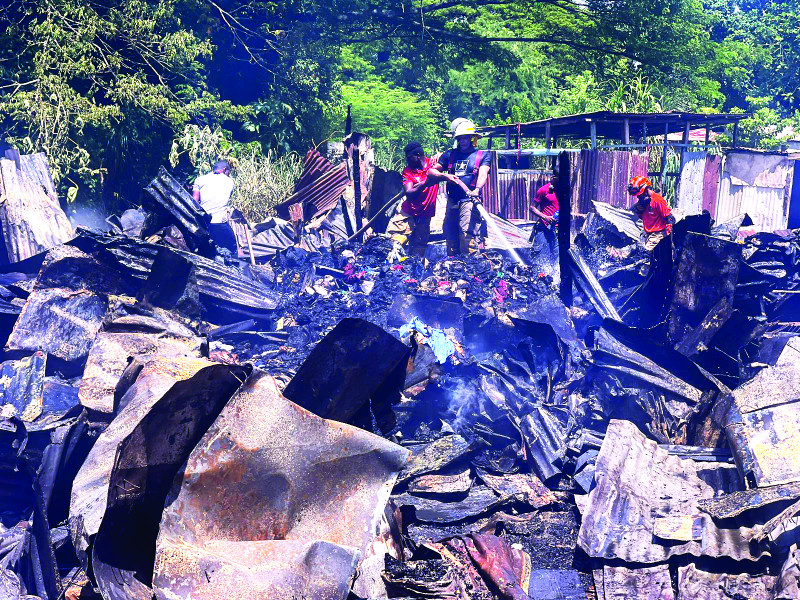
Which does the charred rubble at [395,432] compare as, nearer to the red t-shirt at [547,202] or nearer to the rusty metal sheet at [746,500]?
the rusty metal sheet at [746,500]

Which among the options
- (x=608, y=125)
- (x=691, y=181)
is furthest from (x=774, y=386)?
(x=608, y=125)

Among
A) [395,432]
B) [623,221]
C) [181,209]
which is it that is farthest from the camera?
[623,221]

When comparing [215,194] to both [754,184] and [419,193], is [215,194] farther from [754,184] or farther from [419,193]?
[754,184]

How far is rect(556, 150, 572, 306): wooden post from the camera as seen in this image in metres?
6.75

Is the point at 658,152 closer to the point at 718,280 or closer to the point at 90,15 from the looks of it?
the point at 718,280

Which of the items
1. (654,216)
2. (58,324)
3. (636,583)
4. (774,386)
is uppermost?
(774,386)

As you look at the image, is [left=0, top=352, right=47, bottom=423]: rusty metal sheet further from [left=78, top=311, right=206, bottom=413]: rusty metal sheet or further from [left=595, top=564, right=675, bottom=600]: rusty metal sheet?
[left=595, top=564, right=675, bottom=600]: rusty metal sheet

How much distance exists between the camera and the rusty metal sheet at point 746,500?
384cm

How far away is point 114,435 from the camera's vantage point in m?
3.69

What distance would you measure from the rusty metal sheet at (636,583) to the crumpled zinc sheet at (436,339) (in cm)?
261

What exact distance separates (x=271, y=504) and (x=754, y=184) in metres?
17.7

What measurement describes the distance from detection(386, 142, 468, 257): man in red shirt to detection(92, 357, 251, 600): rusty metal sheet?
697 cm

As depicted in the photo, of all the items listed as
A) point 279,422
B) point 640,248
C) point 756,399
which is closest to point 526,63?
point 640,248

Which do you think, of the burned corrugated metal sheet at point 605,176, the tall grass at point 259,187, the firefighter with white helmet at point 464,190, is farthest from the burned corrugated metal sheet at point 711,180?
the tall grass at point 259,187
